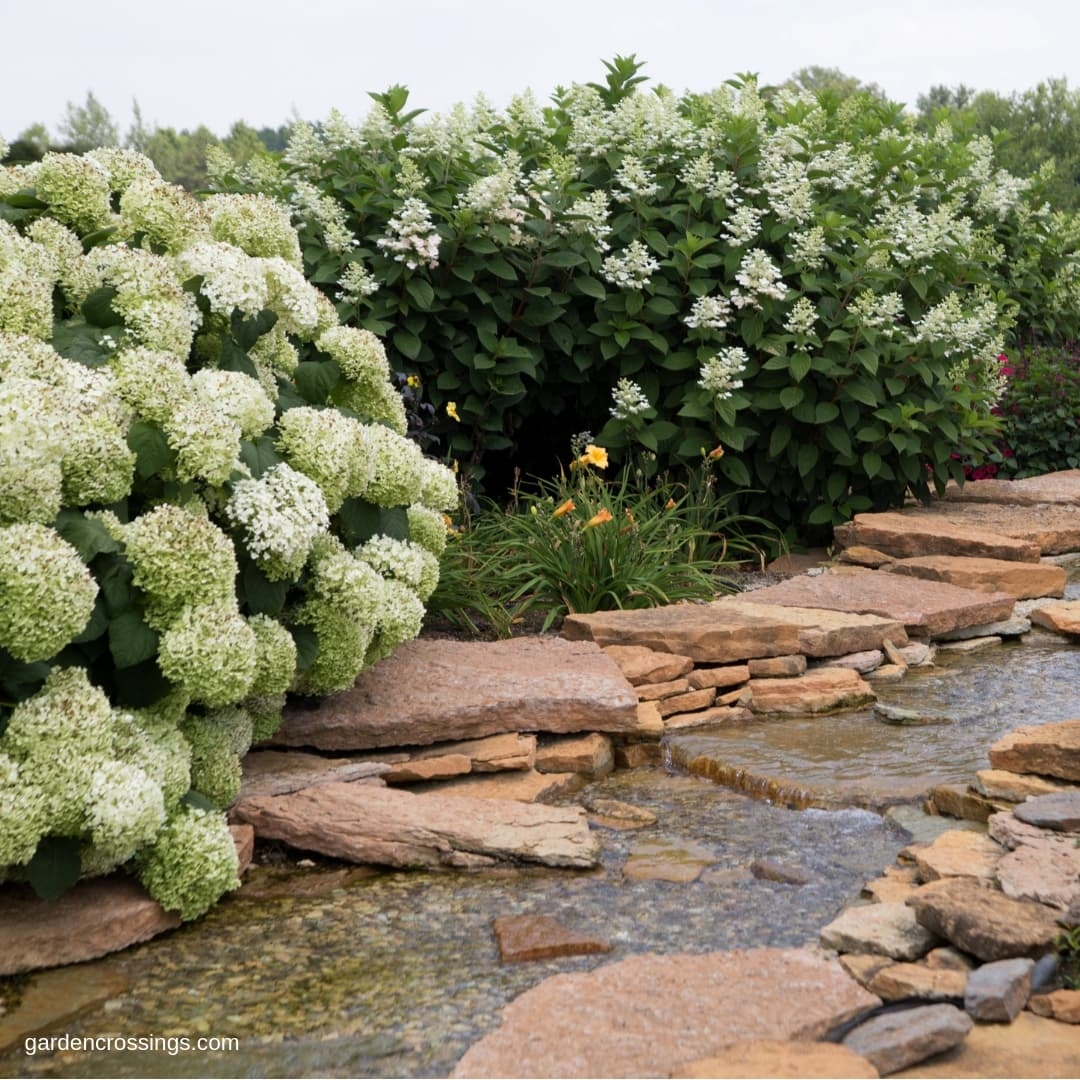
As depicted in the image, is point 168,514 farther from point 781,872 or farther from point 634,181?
point 634,181

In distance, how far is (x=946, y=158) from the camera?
9461 millimetres

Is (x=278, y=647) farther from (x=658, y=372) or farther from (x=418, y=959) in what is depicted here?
(x=658, y=372)

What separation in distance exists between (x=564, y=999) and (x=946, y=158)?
831cm

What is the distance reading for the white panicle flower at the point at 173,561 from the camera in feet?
10.2

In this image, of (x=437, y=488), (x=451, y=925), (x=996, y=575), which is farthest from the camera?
(x=996, y=575)

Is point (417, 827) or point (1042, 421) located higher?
point (1042, 421)

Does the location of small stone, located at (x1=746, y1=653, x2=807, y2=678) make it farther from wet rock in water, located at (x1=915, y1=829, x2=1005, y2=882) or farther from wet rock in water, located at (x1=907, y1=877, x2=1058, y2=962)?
wet rock in water, located at (x1=907, y1=877, x2=1058, y2=962)

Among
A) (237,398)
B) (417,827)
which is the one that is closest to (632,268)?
(237,398)

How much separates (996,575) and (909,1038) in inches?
170

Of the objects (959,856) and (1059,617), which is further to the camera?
(1059,617)

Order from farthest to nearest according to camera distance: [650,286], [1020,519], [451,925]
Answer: [1020,519] < [650,286] < [451,925]

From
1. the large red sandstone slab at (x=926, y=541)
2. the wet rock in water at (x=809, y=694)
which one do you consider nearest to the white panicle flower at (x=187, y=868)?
the wet rock in water at (x=809, y=694)

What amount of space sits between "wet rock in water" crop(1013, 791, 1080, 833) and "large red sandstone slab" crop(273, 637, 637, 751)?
4.47 feet

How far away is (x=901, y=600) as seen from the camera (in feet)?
19.3
